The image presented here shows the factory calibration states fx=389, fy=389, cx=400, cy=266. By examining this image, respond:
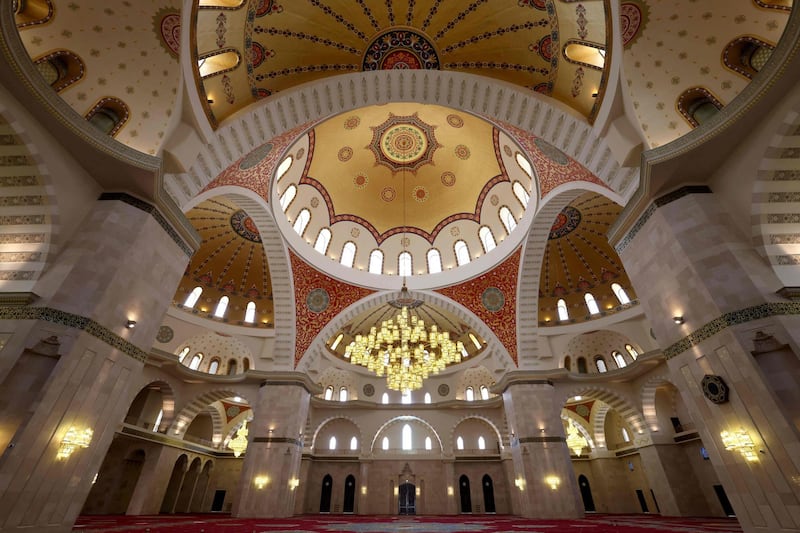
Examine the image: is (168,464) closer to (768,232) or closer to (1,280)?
(1,280)

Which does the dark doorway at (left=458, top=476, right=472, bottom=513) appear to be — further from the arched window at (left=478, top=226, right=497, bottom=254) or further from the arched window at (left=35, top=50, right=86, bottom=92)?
the arched window at (left=35, top=50, right=86, bottom=92)

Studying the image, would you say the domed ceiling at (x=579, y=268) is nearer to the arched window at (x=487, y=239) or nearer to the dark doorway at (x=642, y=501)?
the arched window at (x=487, y=239)

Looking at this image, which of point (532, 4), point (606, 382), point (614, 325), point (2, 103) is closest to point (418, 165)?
point (532, 4)

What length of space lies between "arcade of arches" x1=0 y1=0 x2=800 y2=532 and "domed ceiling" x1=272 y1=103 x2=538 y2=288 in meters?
0.10

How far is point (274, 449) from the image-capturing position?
39.9 feet

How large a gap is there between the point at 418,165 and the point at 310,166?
4207mm

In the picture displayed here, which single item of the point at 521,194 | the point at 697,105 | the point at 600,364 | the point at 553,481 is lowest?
the point at 553,481

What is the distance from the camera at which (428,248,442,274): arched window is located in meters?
15.7

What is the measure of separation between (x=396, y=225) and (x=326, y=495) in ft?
45.6

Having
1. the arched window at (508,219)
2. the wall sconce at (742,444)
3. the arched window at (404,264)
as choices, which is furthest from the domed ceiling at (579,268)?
the wall sconce at (742,444)

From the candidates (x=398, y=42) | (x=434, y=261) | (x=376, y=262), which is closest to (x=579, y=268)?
(x=434, y=261)

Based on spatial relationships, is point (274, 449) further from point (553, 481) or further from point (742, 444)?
point (742, 444)

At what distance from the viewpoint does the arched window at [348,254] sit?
15.5 meters

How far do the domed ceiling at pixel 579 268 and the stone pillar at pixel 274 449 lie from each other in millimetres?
9792
